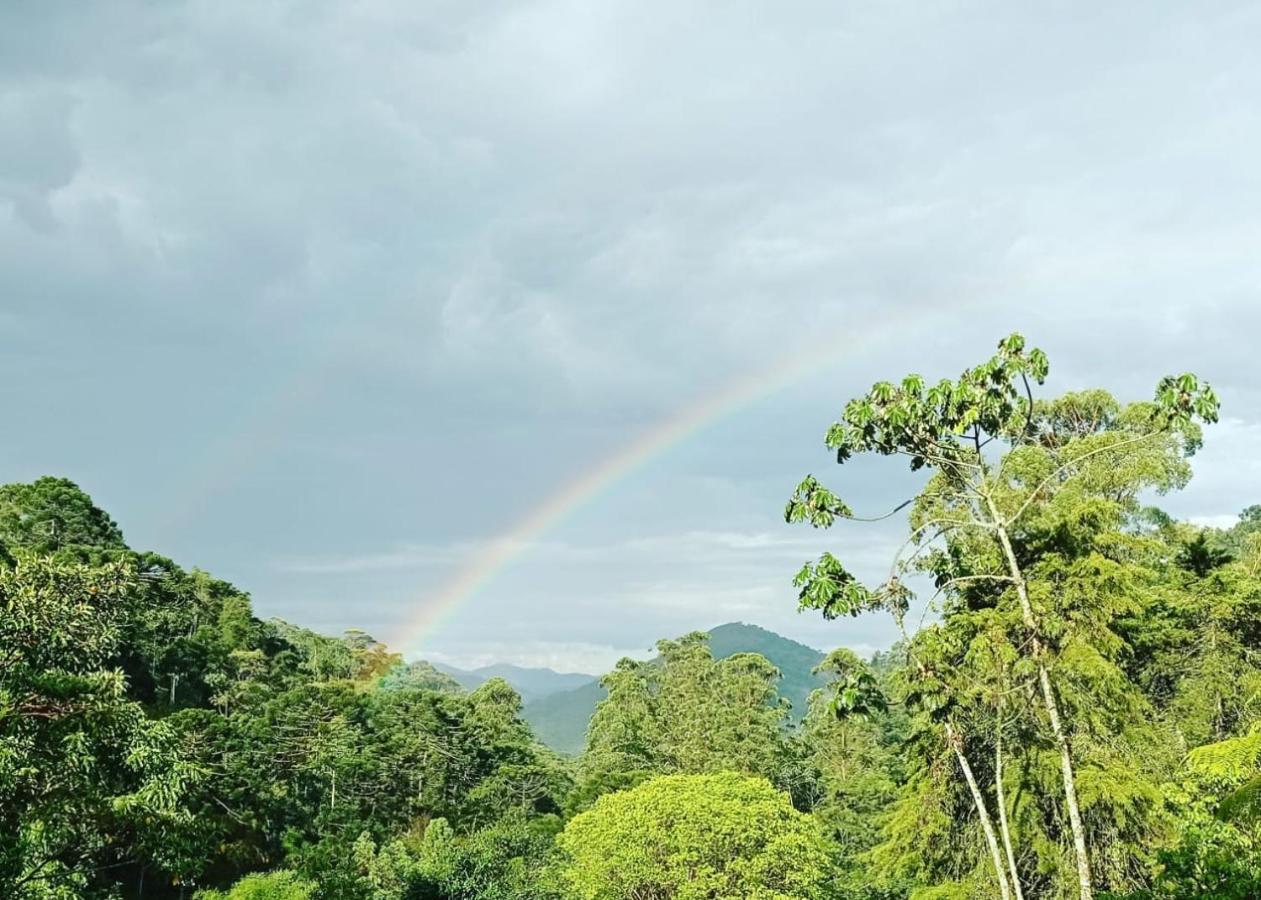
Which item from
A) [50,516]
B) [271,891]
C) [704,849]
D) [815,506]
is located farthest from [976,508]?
[50,516]

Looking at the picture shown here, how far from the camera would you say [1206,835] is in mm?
10938

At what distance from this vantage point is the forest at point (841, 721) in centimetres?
1070

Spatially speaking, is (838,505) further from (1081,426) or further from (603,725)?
(603,725)

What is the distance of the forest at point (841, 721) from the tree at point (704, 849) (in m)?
0.08

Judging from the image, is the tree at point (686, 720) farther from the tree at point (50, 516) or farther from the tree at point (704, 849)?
the tree at point (50, 516)

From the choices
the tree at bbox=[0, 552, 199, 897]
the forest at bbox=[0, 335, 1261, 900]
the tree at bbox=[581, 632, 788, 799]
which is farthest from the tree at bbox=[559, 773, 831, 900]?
the tree at bbox=[581, 632, 788, 799]

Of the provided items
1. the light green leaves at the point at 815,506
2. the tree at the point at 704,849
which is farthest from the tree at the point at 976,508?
the tree at the point at 704,849

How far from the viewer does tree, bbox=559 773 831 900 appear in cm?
2309

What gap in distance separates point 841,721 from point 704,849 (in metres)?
6.54

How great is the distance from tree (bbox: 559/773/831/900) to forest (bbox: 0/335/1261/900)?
0.08 metres

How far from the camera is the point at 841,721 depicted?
27.6 m

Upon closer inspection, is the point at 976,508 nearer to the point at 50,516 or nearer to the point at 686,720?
the point at 686,720

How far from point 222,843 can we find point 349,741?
985cm

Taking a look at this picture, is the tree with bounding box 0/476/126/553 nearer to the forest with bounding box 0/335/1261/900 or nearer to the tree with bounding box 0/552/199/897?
the forest with bounding box 0/335/1261/900
